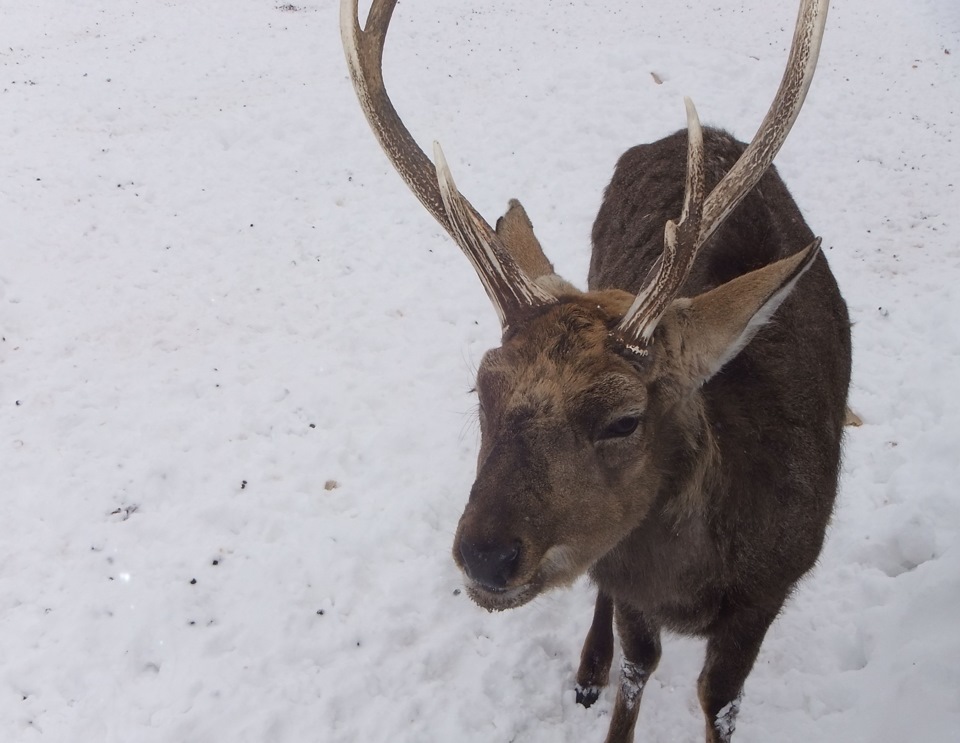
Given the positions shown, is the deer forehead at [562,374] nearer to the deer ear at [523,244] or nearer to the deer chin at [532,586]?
the deer chin at [532,586]

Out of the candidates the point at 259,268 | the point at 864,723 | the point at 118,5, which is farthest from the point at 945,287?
the point at 118,5

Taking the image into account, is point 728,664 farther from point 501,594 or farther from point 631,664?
point 501,594

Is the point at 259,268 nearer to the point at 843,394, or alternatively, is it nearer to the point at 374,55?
the point at 374,55

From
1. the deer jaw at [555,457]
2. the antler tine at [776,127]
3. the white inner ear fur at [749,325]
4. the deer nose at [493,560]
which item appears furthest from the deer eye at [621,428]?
the antler tine at [776,127]

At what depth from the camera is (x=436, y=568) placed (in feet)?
16.0

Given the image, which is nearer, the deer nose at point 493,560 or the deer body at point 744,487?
the deer nose at point 493,560

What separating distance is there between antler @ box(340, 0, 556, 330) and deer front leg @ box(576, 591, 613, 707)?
221cm

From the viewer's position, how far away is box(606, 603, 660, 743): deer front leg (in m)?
3.59

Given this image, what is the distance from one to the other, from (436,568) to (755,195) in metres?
3.04

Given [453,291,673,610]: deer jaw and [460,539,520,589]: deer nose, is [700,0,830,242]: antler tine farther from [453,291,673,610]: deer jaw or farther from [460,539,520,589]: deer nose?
[460,539,520,589]: deer nose

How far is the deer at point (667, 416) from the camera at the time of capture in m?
2.44

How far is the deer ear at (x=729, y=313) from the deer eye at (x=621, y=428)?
0.29 metres

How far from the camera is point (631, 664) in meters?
3.79

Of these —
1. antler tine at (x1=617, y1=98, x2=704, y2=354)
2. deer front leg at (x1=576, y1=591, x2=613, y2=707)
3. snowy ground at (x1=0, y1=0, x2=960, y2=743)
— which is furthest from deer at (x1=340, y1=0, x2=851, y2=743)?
snowy ground at (x1=0, y1=0, x2=960, y2=743)
